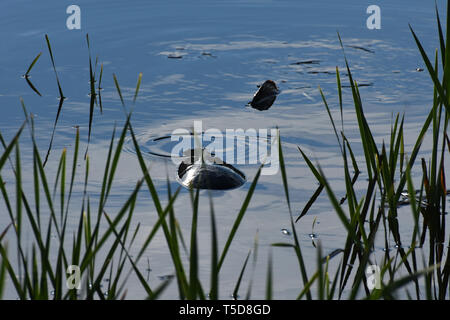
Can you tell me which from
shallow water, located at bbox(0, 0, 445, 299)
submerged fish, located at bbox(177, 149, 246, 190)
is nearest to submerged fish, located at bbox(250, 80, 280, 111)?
shallow water, located at bbox(0, 0, 445, 299)

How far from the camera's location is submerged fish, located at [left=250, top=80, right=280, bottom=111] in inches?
152

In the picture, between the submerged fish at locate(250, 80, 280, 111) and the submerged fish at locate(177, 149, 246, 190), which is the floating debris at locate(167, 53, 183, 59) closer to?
the submerged fish at locate(250, 80, 280, 111)

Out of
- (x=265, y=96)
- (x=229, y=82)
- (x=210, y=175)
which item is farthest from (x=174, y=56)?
(x=210, y=175)

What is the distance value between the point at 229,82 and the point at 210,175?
1.53 metres

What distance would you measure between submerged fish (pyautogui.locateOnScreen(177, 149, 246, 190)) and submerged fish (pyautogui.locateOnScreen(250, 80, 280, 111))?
89 cm

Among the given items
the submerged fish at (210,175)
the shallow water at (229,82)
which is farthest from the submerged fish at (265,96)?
the submerged fish at (210,175)

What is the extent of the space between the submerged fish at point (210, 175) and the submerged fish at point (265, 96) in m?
0.89

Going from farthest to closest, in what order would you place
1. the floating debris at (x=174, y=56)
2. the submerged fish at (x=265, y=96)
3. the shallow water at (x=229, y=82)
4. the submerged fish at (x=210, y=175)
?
the floating debris at (x=174, y=56) < the submerged fish at (x=265, y=96) < the submerged fish at (x=210, y=175) < the shallow water at (x=229, y=82)

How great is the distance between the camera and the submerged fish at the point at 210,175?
284 cm

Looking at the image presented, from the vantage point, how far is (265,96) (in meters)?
3.94

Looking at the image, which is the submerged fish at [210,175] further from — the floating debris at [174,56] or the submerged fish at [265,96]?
the floating debris at [174,56]
